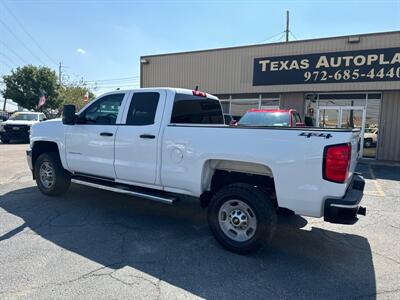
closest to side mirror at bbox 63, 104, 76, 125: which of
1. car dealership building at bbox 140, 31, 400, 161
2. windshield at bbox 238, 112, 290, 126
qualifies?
windshield at bbox 238, 112, 290, 126

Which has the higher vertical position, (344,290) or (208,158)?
(208,158)

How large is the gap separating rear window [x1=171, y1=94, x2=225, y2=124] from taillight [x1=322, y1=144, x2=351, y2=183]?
7.23 ft

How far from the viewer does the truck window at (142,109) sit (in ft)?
14.9

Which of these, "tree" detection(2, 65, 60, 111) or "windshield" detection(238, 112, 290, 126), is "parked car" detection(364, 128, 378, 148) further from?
"tree" detection(2, 65, 60, 111)

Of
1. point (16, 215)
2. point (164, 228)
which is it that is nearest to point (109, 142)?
point (164, 228)

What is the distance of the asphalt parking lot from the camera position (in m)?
2.96

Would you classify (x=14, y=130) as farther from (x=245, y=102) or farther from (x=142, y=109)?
(x=142, y=109)

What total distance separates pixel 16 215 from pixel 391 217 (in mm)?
6265

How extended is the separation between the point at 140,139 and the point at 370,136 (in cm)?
1210

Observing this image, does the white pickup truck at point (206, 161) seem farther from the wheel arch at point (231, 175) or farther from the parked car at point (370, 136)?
the parked car at point (370, 136)

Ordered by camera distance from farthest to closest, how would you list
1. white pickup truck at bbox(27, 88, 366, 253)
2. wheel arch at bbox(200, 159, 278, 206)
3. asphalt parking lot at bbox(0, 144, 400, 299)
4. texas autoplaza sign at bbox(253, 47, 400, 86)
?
texas autoplaza sign at bbox(253, 47, 400, 86) < wheel arch at bbox(200, 159, 278, 206) < white pickup truck at bbox(27, 88, 366, 253) < asphalt parking lot at bbox(0, 144, 400, 299)

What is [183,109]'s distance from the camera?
15.4 feet

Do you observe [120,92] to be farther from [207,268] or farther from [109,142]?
[207,268]

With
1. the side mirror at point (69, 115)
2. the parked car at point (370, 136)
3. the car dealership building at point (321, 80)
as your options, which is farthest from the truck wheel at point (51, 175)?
the parked car at point (370, 136)
